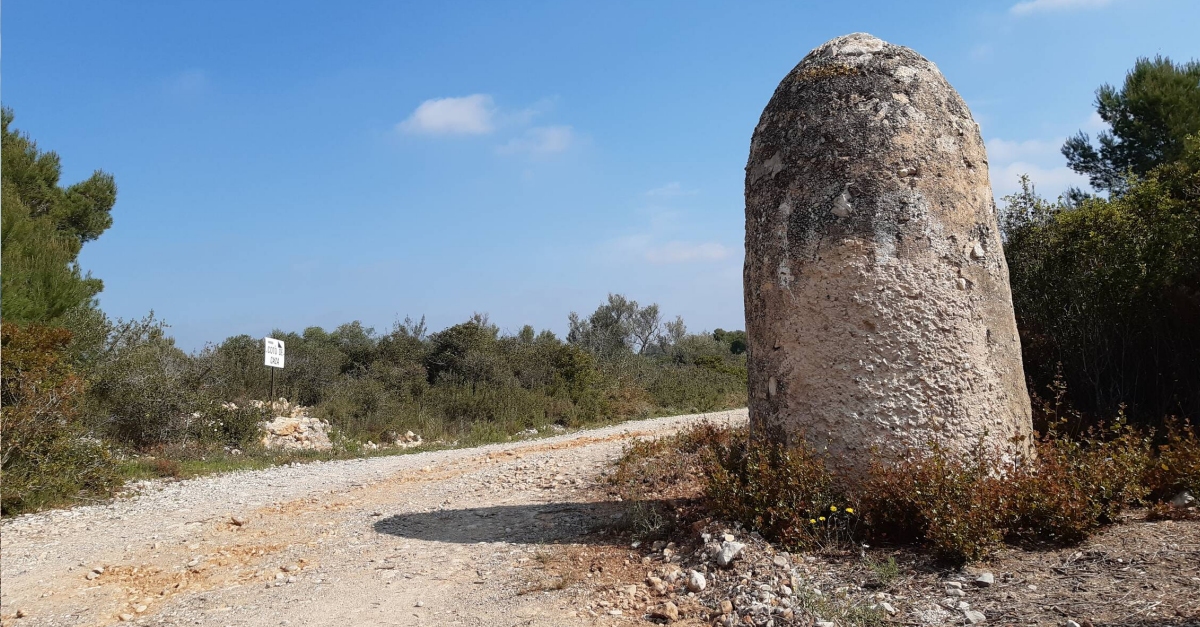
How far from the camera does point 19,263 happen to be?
11.9 meters

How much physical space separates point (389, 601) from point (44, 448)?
19.3ft

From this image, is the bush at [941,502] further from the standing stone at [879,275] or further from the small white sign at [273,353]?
the small white sign at [273,353]

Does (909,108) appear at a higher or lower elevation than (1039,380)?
higher

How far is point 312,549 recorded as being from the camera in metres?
5.82

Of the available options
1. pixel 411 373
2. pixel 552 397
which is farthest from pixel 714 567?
pixel 411 373

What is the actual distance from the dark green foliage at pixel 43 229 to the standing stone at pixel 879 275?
35.0 feet

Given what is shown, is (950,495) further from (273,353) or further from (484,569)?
(273,353)

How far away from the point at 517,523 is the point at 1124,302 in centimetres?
737

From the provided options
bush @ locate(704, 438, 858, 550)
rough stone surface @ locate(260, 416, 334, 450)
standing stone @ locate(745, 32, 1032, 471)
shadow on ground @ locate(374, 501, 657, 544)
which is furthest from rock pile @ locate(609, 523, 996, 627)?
rough stone surface @ locate(260, 416, 334, 450)

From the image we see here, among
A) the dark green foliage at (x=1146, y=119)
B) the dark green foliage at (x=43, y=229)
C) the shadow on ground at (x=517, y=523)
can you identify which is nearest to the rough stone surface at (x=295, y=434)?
the dark green foliage at (x=43, y=229)

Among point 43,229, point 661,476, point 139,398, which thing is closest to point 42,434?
point 139,398

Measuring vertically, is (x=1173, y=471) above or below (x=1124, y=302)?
below

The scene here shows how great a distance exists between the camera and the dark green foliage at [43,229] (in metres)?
11.5

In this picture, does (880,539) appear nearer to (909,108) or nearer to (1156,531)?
(1156,531)
